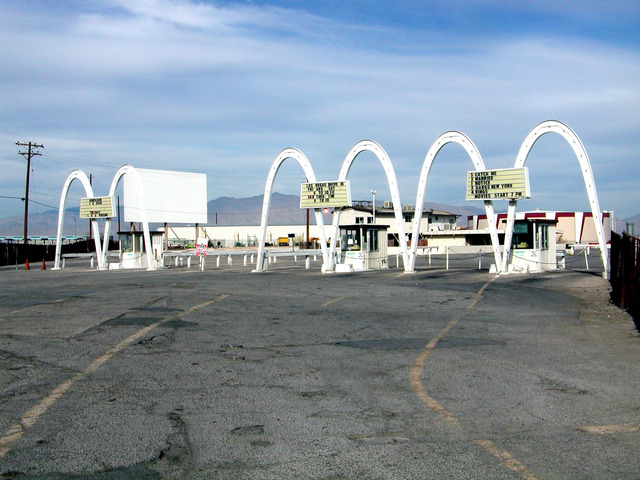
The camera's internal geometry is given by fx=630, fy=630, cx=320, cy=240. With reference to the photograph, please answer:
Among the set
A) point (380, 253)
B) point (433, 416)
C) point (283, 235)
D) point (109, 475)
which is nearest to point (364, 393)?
point (433, 416)

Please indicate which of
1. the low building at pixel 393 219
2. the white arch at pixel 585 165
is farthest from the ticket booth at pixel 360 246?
the low building at pixel 393 219

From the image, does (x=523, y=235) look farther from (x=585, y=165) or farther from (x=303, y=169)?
(x=303, y=169)

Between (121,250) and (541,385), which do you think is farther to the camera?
(121,250)

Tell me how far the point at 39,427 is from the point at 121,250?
39375 millimetres

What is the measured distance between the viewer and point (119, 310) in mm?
15820

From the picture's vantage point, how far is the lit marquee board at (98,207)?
42.1 meters

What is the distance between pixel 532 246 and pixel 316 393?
26537 millimetres

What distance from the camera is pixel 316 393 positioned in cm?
787

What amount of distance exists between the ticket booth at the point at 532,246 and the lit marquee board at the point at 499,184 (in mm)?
3319

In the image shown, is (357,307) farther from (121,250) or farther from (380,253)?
(121,250)

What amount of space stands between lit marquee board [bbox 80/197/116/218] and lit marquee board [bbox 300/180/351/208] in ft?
50.2

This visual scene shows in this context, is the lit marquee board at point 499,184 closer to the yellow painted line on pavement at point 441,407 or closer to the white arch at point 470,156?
the white arch at point 470,156

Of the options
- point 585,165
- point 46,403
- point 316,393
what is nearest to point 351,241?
point 585,165

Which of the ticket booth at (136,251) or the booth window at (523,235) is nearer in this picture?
the booth window at (523,235)
